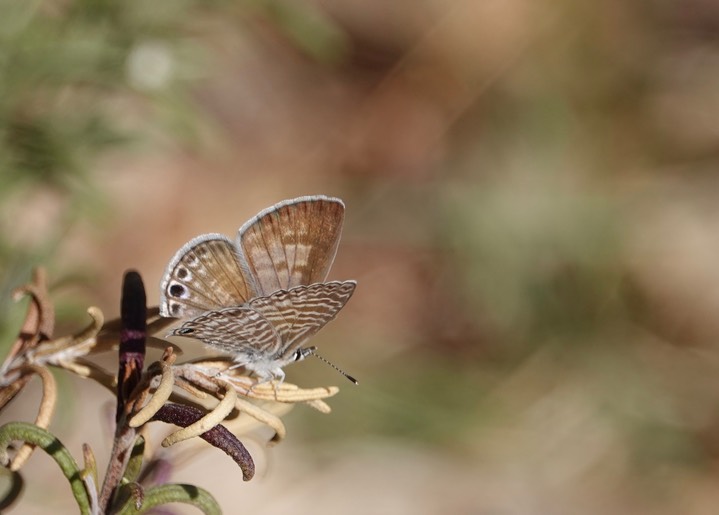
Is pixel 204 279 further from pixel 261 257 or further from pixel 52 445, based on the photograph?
pixel 52 445

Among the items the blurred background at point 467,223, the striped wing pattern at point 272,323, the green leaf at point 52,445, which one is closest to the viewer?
the green leaf at point 52,445

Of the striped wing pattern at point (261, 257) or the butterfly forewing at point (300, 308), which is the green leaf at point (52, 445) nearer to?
the striped wing pattern at point (261, 257)

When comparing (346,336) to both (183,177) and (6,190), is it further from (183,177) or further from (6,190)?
(6,190)

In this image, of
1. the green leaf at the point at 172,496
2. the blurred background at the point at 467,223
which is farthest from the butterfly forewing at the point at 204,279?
the blurred background at the point at 467,223

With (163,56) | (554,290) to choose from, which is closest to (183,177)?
(163,56)

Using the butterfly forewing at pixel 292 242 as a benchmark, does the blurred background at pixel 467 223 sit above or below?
above

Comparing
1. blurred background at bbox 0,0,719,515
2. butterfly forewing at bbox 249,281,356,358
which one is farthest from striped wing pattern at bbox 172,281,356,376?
blurred background at bbox 0,0,719,515

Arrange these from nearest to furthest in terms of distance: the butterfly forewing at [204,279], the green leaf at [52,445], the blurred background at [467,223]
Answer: the green leaf at [52,445] < the butterfly forewing at [204,279] < the blurred background at [467,223]
